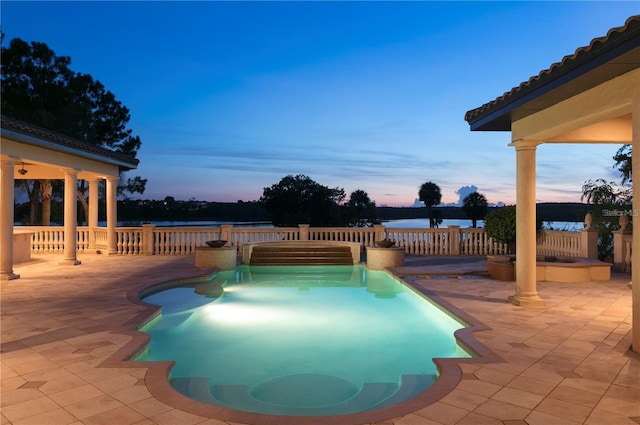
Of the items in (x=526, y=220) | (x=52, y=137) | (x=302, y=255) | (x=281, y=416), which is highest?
(x=52, y=137)

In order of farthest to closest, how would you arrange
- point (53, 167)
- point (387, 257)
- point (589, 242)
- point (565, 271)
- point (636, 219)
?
point (53, 167) → point (387, 257) → point (589, 242) → point (565, 271) → point (636, 219)

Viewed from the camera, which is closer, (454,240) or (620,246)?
(620,246)

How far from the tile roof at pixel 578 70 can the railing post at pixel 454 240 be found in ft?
29.9

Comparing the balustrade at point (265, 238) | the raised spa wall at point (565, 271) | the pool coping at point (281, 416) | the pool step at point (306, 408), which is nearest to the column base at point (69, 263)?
the balustrade at point (265, 238)

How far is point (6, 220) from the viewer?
1084 centimetres

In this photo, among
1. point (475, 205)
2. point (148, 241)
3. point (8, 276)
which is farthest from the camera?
point (475, 205)

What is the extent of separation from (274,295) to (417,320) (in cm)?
374

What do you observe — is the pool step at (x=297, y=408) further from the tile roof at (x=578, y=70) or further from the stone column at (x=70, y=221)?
the stone column at (x=70, y=221)

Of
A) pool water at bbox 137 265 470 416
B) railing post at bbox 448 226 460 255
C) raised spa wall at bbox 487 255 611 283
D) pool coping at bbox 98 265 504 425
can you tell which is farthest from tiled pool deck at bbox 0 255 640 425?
railing post at bbox 448 226 460 255

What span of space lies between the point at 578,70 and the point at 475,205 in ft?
142

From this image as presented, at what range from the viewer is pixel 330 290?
10969 mm

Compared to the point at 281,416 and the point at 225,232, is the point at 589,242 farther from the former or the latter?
the point at 225,232

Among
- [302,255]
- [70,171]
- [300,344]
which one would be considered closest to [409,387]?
[300,344]

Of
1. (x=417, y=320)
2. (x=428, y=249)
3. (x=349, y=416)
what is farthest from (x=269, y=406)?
(x=428, y=249)
